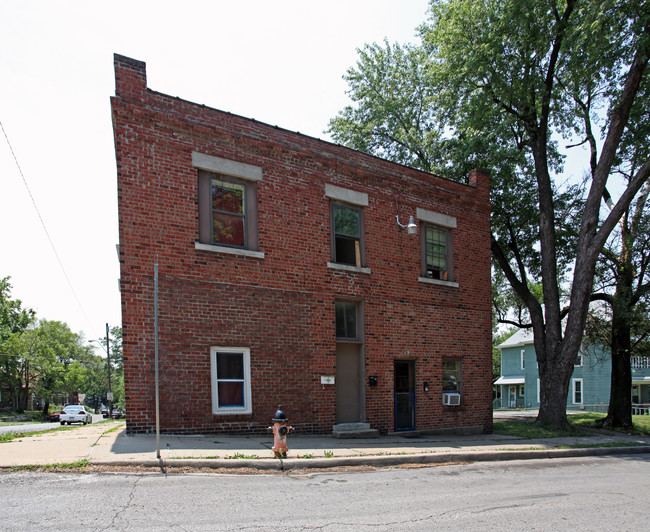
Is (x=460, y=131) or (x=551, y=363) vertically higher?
(x=460, y=131)

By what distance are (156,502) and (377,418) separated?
7894 millimetres

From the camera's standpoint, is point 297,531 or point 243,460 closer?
point 297,531

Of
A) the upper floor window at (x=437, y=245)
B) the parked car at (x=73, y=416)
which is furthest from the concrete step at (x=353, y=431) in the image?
the parked car at (x=73, y=416)

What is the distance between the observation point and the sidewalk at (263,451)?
7.71m

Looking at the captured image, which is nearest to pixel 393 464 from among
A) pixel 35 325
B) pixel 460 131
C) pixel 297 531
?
pixel 297 531

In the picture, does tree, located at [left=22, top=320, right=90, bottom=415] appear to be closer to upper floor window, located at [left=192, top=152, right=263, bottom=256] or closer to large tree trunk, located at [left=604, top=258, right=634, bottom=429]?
upper floor window, located at [left=192, top=152, right=263, bottom=256]

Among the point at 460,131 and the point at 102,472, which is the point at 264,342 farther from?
the point at 460,131

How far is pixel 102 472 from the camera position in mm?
7066

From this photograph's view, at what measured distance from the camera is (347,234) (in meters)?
13.3

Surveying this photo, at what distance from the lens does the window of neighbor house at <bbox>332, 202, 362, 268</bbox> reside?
13117 millimetres

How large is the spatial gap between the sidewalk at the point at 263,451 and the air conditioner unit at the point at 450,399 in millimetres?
1794

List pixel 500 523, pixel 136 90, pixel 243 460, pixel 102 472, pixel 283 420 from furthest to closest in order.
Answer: pixel 136 90, pixel 283 420, pixel 243 460, pixel 102 472, pixel 500 523

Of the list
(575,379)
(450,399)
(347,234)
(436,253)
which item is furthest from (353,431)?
(575,379)

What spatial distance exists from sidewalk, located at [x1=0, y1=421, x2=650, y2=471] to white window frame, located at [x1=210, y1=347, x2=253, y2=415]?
576 millimetres
